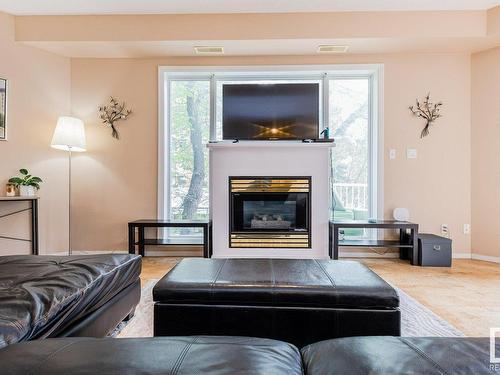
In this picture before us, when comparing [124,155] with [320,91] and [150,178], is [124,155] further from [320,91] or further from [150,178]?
[320,91]

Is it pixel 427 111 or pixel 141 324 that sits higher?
pixel 427 111

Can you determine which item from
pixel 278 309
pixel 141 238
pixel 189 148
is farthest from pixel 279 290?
pixel 189 148

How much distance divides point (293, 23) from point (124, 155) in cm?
262

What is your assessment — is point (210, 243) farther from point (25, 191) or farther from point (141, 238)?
point (25, 191)

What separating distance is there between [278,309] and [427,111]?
344 centimetres

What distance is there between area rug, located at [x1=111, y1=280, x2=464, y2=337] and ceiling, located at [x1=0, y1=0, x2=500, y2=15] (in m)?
2.98

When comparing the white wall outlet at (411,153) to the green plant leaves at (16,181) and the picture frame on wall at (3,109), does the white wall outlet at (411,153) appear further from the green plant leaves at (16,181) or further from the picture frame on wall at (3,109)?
the picture frame on wall at (3,109)

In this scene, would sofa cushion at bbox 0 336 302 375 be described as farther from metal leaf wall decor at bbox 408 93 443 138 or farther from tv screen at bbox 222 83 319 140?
metal leaf wall decor at bbox 408 93 443 138

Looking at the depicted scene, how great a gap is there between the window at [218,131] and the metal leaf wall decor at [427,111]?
51 cm

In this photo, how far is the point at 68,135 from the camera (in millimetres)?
3312

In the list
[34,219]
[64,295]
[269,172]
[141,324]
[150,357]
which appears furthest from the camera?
[269,172]

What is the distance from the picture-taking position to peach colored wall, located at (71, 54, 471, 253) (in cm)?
360

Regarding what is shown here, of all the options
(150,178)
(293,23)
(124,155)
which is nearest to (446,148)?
(293,23)

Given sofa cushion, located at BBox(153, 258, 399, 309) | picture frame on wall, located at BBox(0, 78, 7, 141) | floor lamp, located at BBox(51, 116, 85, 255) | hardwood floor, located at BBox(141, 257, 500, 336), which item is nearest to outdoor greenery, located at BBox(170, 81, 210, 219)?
hardwood floor, located at BBox(141, 257, 500, 336)
